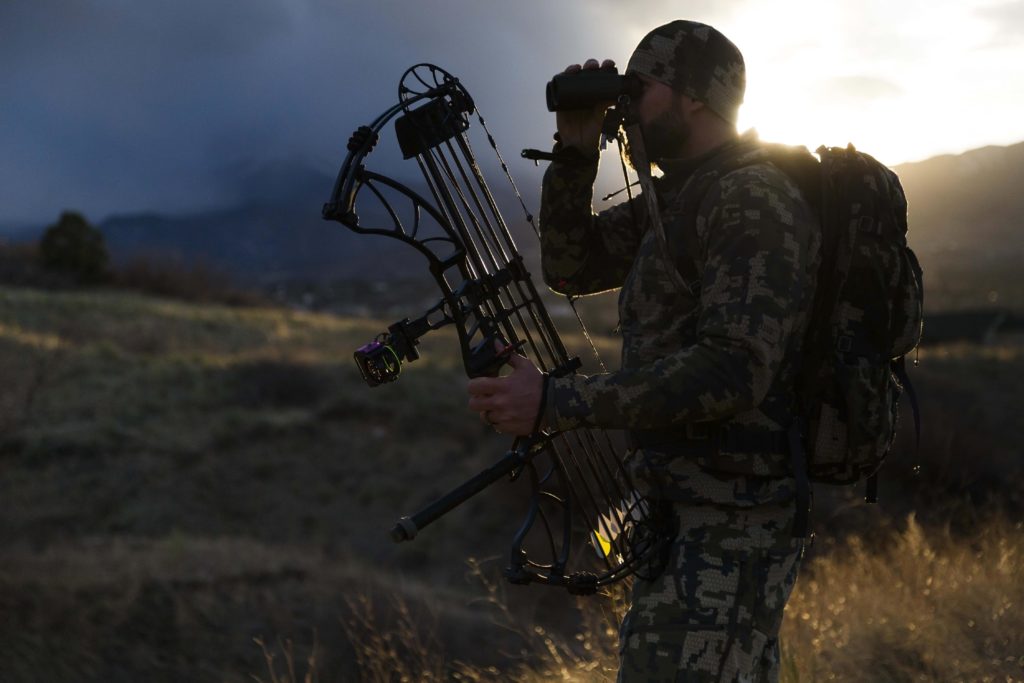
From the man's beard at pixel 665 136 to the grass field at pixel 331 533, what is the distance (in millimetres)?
1263

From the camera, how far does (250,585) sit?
26.8 ft

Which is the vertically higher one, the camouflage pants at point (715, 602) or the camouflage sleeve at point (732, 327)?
the camouflage sleeve at point (732, 327)

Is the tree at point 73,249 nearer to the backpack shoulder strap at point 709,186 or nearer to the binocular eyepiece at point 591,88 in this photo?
the binocular eyepiece at point 591,88

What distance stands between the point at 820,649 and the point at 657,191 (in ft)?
9.42

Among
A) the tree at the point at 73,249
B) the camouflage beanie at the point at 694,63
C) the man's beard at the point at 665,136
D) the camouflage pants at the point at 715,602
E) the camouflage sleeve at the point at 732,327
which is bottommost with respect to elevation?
the camouflage pants at the point at 715,602

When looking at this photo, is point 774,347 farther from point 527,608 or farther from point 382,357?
point 527,608

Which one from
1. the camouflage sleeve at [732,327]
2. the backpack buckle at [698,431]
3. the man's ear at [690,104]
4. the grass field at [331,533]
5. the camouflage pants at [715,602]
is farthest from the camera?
the grass field at [331,533]

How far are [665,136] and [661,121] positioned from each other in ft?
0.14

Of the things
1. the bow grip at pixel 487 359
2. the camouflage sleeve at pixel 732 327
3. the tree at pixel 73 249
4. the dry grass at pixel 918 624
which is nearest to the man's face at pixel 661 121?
the camouflage sleeve at pixel 732 327

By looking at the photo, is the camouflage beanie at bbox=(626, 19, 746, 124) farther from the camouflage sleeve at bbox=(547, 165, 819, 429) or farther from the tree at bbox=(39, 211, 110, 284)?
the tree at bbox=(39, 211, 110, 284)

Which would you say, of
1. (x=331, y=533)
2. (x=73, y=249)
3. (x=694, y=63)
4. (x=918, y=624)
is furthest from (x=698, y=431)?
(x=73, y=249)

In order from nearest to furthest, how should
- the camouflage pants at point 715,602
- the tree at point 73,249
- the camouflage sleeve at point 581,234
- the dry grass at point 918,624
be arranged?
the camouflage pants at point 715,602 → the camouflage sleeve at point 581,234 → the dry grass at point 918,624 → the tree at point 73,249

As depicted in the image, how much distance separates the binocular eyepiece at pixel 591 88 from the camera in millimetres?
2428

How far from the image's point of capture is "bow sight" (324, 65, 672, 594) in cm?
250
